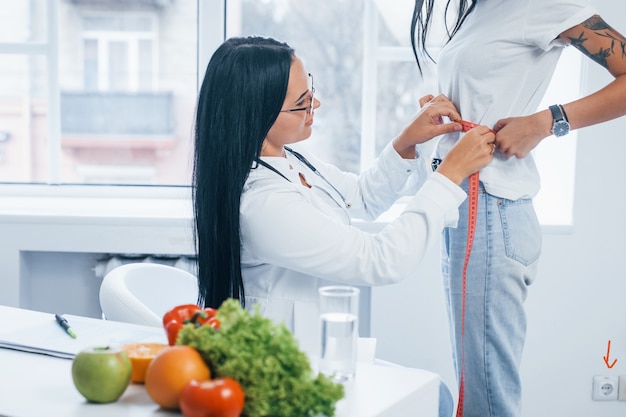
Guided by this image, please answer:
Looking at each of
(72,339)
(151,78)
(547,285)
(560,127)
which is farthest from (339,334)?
(151,78)

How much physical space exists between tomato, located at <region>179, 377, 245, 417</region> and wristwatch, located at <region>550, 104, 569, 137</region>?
3.37 feet

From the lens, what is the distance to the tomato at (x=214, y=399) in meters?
1.10

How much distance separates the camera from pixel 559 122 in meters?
1.82

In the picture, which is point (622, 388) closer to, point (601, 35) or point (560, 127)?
point (560, 127)

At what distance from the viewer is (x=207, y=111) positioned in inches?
72.7

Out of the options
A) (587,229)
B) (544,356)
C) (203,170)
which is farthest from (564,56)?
(203,170)

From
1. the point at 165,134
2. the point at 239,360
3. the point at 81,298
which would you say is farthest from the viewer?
the point at 165,134

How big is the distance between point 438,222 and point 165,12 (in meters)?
1.97

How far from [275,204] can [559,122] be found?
2.14 ft

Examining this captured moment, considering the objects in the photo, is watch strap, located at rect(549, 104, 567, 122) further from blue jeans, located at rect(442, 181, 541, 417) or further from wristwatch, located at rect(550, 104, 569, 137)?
blue jeans, located at rect(442, 181, 541, 417)

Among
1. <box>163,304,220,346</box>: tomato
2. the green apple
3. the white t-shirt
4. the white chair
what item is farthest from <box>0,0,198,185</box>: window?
the green apple

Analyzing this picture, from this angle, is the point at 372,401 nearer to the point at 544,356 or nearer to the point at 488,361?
the point at 488,361

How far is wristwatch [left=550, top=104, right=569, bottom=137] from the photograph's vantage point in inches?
71.5

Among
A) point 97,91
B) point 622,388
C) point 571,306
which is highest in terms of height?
point 97,91
